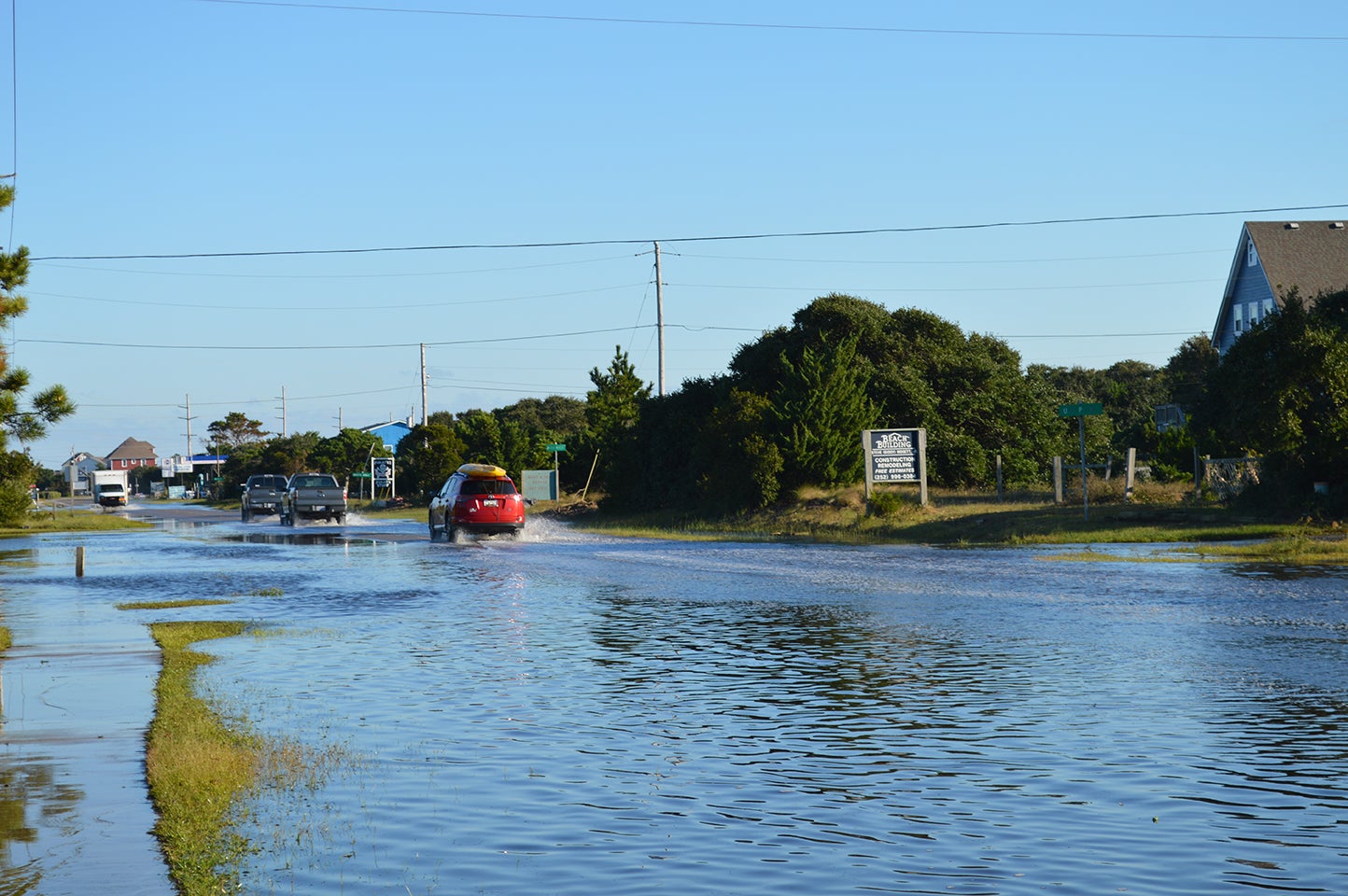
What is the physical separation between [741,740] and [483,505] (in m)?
29.0

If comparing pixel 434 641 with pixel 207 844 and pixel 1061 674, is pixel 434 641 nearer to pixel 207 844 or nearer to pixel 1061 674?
pixel 1061 674

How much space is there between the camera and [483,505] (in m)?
38.4

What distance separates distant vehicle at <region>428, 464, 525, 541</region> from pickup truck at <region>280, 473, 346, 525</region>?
1495cm

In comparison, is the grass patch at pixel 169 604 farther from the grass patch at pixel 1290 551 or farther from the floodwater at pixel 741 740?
the grass patch at pixel 1290 551

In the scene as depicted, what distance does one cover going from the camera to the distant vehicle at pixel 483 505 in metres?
38.3

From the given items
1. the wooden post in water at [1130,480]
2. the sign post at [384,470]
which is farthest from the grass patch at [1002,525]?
the sign post at [384,470]

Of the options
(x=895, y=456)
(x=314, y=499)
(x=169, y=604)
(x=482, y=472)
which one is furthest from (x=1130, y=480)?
(x=314, y=499)

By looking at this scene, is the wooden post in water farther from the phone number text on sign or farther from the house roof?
the house roof

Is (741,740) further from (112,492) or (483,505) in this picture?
(112,492)

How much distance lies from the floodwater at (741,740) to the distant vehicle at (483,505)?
1654 cm

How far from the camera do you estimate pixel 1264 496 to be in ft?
105

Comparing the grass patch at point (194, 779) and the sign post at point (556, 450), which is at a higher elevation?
the sign post at point (556, 450)

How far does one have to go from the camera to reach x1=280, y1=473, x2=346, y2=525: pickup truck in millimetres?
52469

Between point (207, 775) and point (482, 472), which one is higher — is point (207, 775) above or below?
below
